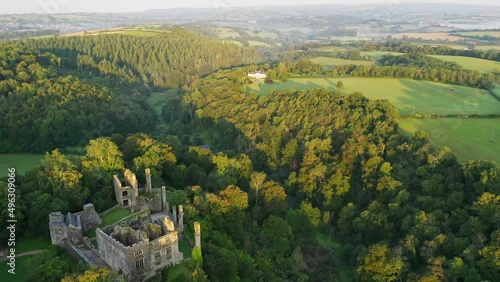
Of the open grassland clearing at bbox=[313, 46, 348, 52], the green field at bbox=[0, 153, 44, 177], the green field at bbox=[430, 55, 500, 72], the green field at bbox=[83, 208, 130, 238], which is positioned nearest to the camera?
the green field at bbox=[83, 208, 130, 238]

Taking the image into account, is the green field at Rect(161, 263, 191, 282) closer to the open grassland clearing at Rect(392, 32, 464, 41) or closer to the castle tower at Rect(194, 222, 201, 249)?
the castle tower at Rect(194, 222, 201, 249)

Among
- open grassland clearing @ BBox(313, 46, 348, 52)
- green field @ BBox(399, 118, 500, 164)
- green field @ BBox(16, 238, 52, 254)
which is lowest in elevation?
green field @ BBox(16, 238, 52, 254)

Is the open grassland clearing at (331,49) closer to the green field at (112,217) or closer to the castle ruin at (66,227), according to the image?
the green field at (112,217)

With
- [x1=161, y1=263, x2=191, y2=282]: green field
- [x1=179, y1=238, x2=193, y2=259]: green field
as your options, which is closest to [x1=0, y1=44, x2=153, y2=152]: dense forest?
[x1=179, y1=238, x2=193, y2=259]: green field

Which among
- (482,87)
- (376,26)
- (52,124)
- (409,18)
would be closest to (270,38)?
(376,26)

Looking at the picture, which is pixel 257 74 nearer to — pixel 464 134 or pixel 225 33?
pixel 464 134

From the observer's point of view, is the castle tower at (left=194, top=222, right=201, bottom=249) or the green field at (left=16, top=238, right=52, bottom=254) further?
the green field at (left=16, top=238, right=52, bottom=254)

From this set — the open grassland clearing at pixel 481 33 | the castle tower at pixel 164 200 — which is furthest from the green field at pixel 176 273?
the open grassland clearing at pixel 481 33
